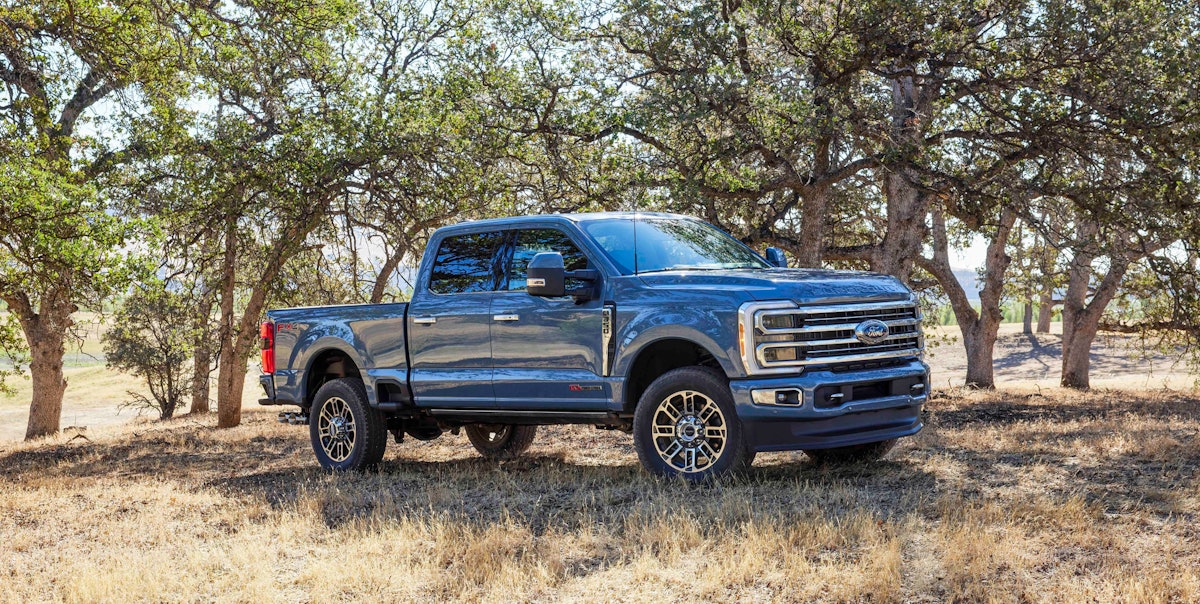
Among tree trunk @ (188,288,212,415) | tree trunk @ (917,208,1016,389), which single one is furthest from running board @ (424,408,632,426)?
tree trunk @ (917,208,1016,389)

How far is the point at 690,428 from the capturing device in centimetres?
802

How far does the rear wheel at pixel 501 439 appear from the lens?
11305mm

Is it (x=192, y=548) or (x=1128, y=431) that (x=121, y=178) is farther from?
(x=1128, y=431)

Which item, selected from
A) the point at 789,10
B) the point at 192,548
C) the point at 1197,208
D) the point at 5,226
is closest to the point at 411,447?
the point at 5,226

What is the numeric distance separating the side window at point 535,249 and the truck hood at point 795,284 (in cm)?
75

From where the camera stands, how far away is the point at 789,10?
45.8ft

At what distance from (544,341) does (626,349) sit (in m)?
0.80

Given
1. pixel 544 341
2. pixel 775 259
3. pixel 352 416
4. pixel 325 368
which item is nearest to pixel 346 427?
pixel 352 416

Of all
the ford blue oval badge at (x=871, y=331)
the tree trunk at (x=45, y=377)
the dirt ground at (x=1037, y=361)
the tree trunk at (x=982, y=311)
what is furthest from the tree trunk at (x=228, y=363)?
the dirt ground at (x=1037, y=361)

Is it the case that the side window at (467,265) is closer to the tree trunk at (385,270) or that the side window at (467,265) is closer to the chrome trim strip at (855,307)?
the chrome trim strip at (855,307)

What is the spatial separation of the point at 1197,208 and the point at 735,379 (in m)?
8.88

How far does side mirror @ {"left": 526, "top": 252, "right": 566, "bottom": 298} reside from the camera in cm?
813

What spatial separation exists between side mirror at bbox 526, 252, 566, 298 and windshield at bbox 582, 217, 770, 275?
56 cm

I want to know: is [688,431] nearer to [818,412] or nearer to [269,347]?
[818,412]
